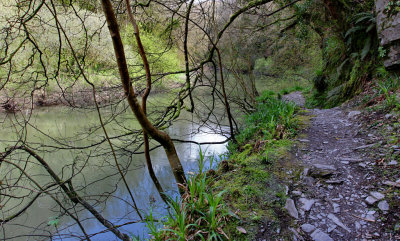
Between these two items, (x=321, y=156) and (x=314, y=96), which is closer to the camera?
(x=321, y=156)

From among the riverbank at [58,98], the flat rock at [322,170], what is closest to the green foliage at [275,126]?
the flat rock at [322,170]

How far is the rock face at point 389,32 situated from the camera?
3641 millimetres

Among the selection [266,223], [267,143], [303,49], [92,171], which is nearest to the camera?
[266,223]

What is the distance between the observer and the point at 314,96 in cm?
723

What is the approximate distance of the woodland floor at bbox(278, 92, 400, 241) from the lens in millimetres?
1536

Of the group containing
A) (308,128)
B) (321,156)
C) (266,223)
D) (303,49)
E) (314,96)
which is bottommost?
(266,223)

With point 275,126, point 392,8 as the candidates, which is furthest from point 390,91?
A: point 275,126

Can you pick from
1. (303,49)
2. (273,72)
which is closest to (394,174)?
(303,49)

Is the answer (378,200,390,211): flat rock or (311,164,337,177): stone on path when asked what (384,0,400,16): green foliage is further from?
(378,200,390,211): flat rock

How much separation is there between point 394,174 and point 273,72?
1060cm

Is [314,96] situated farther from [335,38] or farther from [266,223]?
[266,223]

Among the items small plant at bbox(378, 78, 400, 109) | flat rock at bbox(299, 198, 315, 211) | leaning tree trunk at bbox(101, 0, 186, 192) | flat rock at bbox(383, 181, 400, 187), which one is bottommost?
flat rock at bbox(383, 181, 400, 187)

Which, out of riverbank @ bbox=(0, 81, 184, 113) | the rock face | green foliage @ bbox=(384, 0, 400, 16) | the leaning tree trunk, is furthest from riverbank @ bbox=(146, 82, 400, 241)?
riverbank @ bbox=(0, 81, 184, 113)

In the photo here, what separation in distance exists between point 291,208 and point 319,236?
314 mm
